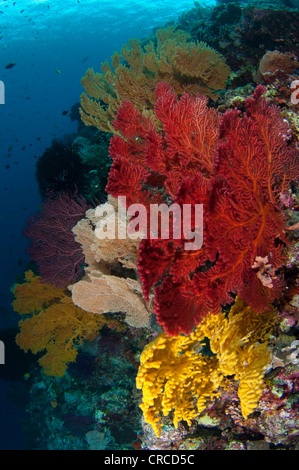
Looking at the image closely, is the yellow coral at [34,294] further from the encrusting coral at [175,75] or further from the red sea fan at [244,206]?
the red sea fan at [244,206]

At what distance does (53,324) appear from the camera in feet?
18.6

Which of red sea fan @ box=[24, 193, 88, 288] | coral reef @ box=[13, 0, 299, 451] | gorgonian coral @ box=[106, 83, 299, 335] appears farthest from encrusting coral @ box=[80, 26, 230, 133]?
gorgonian coral @ box=[106, 83, 299, 335]

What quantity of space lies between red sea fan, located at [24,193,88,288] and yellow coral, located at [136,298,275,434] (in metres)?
3.12

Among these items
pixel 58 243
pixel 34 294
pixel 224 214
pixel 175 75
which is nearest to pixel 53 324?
pixel 34 294

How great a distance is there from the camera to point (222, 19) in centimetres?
1090

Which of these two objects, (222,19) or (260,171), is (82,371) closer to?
(260,171)

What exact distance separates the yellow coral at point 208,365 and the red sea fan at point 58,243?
3.12 m

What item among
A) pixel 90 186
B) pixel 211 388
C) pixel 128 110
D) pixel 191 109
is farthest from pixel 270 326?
pixel 90 186

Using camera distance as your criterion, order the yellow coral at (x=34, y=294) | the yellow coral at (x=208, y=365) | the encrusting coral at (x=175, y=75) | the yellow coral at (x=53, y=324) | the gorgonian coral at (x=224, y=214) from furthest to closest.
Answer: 1. the yellow coral at (x=34, y=294)
2. the yellow coral at (x=53, y=324)
3. the encrusting coral at (x=175, y=75)
4. the yellow coral at (x=208, y=365)
5. the gorgonian coral at (x=224, y=214)

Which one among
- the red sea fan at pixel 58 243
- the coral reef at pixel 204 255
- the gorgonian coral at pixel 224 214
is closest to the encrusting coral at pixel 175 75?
the coral reef at pixel 204 255

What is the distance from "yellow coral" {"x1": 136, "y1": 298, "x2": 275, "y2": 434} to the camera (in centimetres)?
277

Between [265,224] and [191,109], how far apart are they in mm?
1399

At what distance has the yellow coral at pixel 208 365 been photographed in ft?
9.10

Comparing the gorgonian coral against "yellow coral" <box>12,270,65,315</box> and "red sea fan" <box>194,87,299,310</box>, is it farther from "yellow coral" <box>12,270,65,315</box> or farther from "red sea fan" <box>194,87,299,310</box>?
"yellow coral" <box>12,270,65,315</box>
